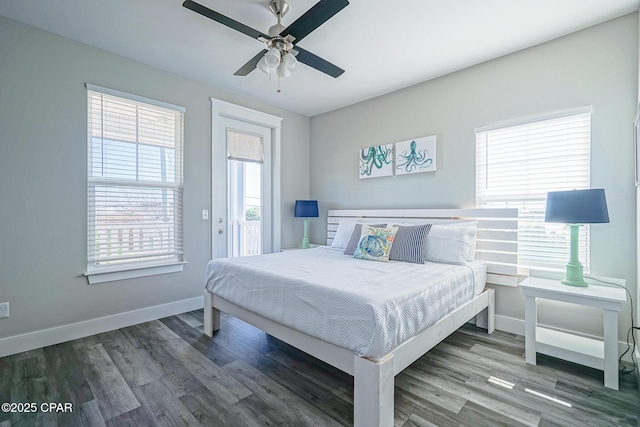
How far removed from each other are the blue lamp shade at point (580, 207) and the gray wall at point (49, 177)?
3842 mm

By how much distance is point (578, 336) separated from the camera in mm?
2443

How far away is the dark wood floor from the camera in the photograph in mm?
1685

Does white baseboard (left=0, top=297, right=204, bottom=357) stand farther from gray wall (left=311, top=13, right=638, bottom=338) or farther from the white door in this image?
gray wall (left=311, top=13, right=638, bottom=338)

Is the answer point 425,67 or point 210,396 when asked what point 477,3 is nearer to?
point 425,67

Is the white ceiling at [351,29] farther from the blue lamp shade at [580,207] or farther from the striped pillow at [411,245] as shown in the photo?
the striped pillow at [411,245]

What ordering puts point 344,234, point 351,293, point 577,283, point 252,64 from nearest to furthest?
point 351,293
point 577,283
point 252,64
point 344,234

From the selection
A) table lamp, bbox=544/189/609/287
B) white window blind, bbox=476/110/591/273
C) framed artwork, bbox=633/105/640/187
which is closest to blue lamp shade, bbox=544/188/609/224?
table lamp, bbox=544/189/609/287

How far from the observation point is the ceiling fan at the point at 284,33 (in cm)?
173

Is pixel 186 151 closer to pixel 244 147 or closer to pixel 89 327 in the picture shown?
pixel 244 147

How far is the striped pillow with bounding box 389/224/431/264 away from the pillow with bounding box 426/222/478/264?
0.11 meters

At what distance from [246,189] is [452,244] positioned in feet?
9.06

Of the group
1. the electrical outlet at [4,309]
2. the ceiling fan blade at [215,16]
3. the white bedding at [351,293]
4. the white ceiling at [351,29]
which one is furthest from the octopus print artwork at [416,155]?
the electrical outlet at [4,309]

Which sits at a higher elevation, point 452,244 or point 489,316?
point 452,244

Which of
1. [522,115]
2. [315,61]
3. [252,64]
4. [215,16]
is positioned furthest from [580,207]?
[215,16]
